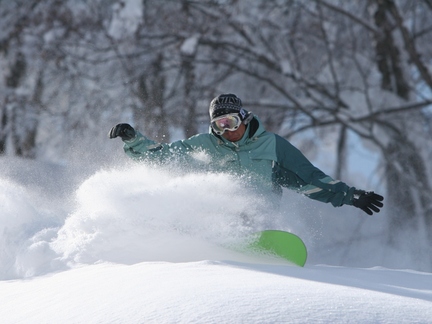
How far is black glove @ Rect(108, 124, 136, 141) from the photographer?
4.55 metres

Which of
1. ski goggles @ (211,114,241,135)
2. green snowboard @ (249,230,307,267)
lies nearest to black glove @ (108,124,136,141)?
ski goggles @ (211,114,241,135)

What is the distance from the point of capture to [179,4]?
13.0m

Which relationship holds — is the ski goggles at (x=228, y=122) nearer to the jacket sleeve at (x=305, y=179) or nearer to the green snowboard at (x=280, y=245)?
the jacket sleeve at (x=305, y=179)

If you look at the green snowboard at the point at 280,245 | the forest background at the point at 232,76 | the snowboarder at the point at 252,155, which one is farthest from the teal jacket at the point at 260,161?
the forest background at the point at 232,76

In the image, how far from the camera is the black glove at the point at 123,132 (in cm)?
455

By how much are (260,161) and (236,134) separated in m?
0.25

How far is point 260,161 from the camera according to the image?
15.2 ft

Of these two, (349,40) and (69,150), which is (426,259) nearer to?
(349,40)

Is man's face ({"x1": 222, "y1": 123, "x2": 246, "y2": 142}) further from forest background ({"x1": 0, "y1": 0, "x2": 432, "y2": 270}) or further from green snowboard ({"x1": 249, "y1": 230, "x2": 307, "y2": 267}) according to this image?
forest background ({"x1": 0, "y1": 0, "x2": 432, "y2": 270})

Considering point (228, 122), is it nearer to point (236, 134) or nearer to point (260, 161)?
point (236, 134)

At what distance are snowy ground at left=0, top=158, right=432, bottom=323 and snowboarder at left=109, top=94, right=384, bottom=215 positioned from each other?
17 cm

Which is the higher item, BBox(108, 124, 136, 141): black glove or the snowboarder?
BBox(108, 124, 136, 141): black glove

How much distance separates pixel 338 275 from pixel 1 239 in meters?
2.15

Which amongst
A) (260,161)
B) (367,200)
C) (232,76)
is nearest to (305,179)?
(260,161)
